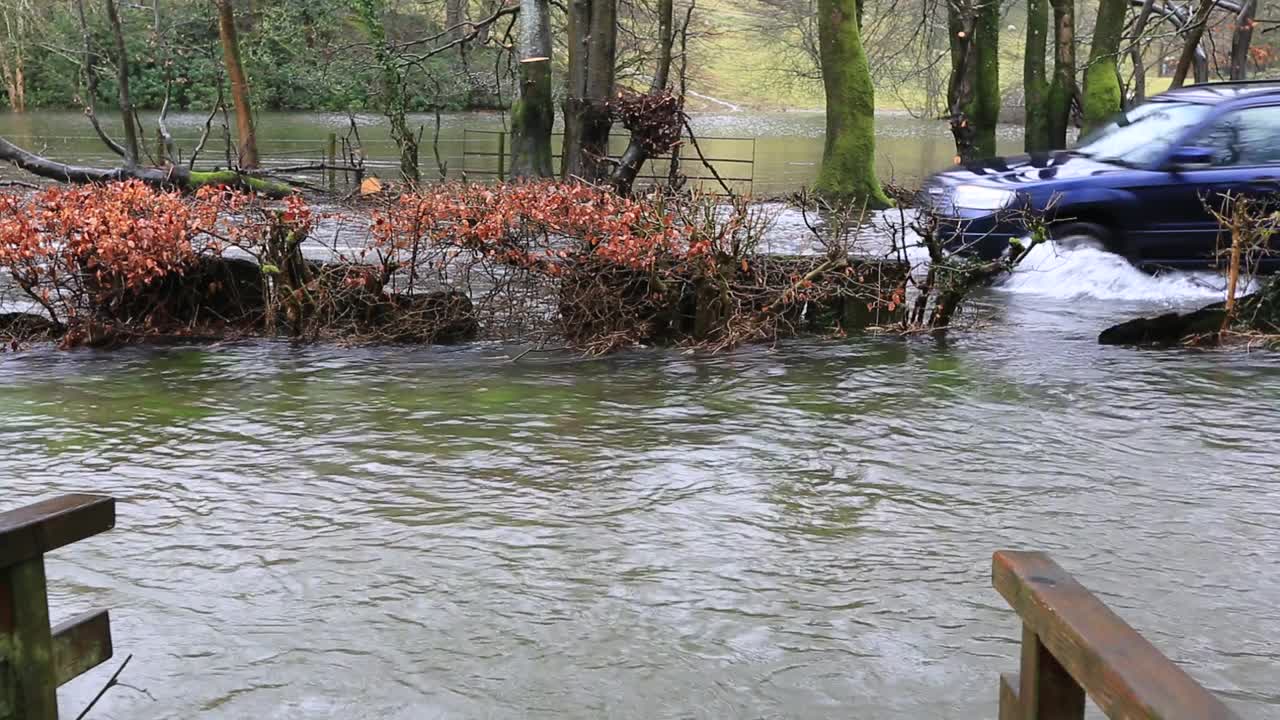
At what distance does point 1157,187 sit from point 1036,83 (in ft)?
41.4

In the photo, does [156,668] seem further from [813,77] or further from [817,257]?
[813,77]

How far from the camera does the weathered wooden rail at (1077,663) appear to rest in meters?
1.94

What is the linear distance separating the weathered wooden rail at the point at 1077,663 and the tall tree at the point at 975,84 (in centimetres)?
2222

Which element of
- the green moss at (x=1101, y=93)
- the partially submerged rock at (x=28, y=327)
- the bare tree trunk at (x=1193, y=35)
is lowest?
the partially submerged rock at (x=28, y=327)

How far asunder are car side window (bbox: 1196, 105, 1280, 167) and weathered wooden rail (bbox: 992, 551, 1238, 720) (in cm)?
1063

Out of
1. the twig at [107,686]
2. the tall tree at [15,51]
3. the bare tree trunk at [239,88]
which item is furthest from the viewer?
the tall tree at [15,51]

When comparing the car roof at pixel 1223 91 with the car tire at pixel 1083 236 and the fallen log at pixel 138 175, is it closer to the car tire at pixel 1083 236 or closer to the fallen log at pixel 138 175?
the car tire at pixel 1083 236

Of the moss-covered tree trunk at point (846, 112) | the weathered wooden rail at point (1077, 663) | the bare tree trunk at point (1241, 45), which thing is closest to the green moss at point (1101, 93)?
the bare tree trunk at point (1241, 45)

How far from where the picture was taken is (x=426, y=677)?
4355mm

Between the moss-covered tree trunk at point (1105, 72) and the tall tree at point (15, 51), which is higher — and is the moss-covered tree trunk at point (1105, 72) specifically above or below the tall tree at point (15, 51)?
below

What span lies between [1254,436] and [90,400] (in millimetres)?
7984

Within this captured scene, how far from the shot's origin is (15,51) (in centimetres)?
4122

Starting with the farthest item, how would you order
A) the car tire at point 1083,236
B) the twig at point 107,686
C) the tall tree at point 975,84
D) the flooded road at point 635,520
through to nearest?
the tall tree at point 975,84, the car tire at point 1083,236, the flooded road at point 635,520, the twig at point 107,686

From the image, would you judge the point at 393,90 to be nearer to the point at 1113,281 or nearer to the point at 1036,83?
the point at 1036,83
